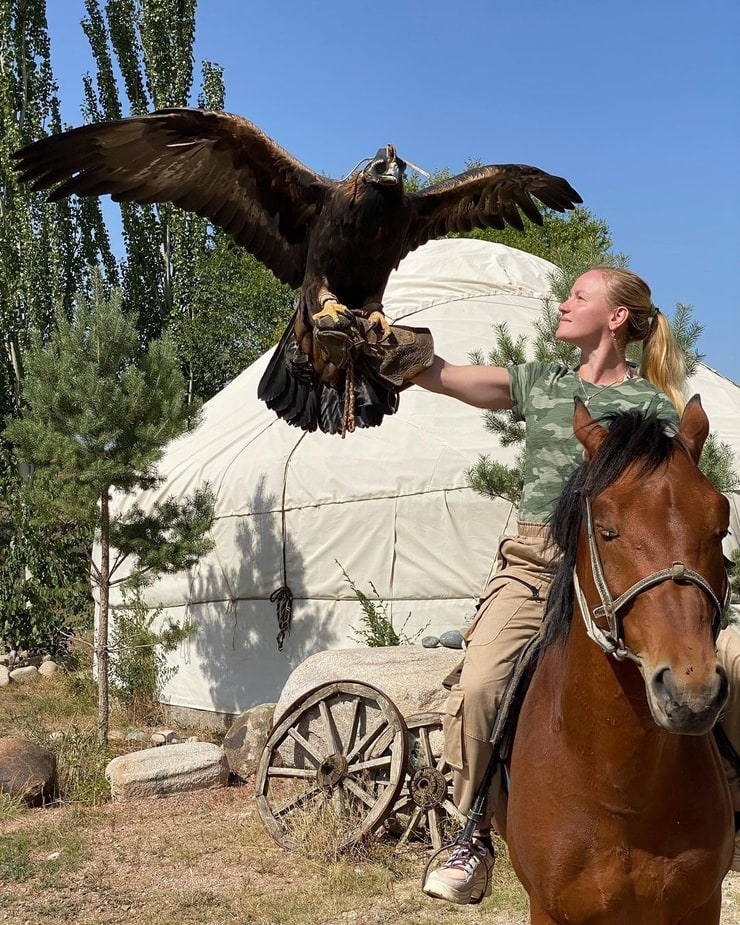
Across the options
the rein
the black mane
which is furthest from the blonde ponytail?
Answer: the rein

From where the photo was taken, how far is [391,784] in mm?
5277

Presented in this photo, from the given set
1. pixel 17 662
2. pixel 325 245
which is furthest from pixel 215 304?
pixel 325 245

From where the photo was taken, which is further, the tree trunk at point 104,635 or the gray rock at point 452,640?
the tree trunk at point 104,635

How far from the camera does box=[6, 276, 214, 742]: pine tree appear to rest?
8.11 metres

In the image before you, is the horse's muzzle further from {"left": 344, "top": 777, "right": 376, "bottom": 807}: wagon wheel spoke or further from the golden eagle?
{"left": 344, "top": 777, "right": 376, "bottom": 807}: wagon wheel spoke

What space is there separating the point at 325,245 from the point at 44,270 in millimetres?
11821

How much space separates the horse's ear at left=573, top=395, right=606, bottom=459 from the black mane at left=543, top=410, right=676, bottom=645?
0.03 m

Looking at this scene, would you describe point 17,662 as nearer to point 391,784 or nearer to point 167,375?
point 167,375

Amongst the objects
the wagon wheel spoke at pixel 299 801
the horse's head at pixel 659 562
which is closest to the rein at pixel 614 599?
the horse's head at pixel 659 562

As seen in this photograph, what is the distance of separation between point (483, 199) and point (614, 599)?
3.17 metres

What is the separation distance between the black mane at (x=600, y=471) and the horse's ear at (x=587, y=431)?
31 millimetres

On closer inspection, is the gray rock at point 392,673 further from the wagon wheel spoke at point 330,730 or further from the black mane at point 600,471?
the black mane at point 600,471

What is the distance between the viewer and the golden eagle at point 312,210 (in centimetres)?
280

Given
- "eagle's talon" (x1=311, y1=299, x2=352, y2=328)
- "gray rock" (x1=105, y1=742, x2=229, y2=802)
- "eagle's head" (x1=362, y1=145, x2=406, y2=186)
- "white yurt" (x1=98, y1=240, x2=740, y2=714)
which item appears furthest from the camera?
"white yurt" (x1=98, y1=240, x2=740, y2=714)
